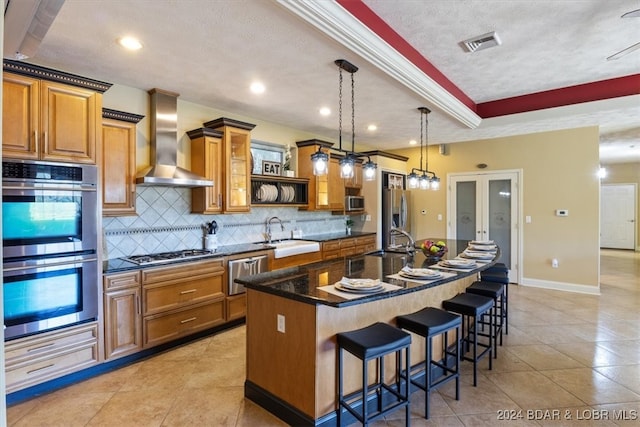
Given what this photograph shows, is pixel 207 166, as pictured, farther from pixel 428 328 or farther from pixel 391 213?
pixel 391 213

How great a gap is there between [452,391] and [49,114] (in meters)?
3.92

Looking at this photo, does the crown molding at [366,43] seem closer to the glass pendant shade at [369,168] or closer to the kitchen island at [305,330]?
the glass pendant shade at [369,168]

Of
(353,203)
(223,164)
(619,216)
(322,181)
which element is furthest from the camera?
(619,216)

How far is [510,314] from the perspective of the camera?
4594 mm

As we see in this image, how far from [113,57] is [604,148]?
944 cm

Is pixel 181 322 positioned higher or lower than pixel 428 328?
lower

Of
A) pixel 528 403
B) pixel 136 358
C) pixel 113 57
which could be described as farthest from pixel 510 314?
pixel 113 57

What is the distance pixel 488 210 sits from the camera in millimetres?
6496

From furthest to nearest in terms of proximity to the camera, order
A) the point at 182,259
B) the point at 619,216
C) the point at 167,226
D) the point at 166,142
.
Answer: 1. the point at 619,216
2. the point at 167,226
3. the point at 166,142
4. the point at 182,259


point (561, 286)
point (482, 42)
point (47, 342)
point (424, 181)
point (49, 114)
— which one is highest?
point (482, 42)

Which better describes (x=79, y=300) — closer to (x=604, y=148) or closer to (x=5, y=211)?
(x=5, y=211)

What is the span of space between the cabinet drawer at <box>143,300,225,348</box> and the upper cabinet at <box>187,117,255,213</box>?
1.15 metres

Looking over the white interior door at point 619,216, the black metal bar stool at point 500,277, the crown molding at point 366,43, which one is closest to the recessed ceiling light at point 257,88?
the crown molding at point 366,43

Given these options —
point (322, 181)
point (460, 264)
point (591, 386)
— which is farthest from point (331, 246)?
point (591, 386)
